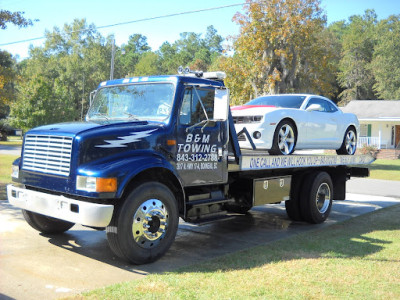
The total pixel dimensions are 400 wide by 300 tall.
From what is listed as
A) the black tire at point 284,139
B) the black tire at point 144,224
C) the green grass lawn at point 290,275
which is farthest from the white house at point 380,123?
the black tire at point 144,224

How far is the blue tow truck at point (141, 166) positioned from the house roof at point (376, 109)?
99.5 feet

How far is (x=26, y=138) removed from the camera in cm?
579

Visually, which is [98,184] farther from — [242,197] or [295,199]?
[295,199]

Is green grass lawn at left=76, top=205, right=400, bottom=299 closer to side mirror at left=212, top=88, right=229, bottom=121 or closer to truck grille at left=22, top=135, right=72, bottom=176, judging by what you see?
truck grille at left=22, top=135, right=72, bottom=176

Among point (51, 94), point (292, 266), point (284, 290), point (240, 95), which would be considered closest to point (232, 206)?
point (292, 266)

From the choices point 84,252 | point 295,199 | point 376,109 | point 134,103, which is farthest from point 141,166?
point 376,109

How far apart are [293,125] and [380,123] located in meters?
29.8

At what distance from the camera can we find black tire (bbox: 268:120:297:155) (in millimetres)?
7512

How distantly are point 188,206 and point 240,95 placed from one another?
61.7 ft

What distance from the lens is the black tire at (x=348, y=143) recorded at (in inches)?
376

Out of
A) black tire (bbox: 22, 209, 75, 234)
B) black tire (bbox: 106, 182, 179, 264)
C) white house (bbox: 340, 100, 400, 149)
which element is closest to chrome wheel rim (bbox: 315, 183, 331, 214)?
black tire (bbox: 106, 182, 179, 264)

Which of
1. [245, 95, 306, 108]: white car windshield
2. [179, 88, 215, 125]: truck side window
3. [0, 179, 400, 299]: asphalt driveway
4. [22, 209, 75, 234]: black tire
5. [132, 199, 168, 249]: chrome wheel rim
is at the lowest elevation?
[0, 179, 400, 299]: asphalt driveway

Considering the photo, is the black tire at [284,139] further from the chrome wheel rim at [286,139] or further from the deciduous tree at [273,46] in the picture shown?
the deciduous tree at [273,46]

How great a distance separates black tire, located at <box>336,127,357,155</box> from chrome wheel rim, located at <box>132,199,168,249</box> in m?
5.56
